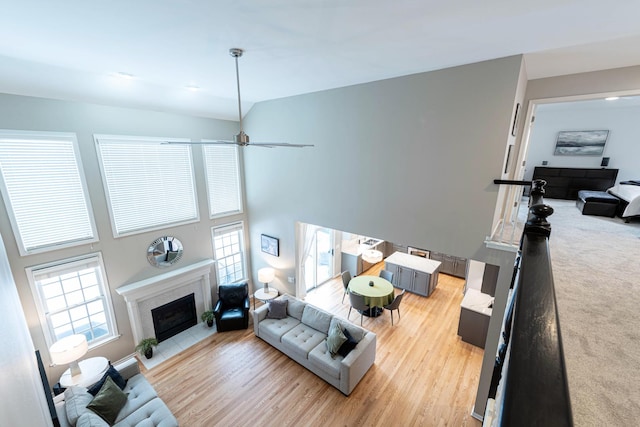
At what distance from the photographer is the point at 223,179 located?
21.3 feet

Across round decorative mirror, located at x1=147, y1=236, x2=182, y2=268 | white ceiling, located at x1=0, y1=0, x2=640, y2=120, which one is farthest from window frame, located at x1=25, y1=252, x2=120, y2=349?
white ceiling, located at x1=0, y1=0, x2=640, y2=120

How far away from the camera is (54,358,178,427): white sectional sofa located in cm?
332

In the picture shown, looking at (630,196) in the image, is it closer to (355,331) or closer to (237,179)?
(355,331)

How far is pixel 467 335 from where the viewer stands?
5.67 m

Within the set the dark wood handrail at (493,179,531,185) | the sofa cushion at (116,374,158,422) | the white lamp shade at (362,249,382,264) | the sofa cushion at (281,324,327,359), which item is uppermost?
the dark wood handrail at (493,179,531,185)

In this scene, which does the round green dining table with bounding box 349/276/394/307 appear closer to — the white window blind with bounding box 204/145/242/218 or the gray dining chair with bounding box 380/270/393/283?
the gray dining chair with bounding box 380/270/393/283

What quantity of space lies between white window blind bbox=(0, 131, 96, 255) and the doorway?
5080mm

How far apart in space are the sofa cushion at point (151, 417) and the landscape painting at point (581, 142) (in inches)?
352

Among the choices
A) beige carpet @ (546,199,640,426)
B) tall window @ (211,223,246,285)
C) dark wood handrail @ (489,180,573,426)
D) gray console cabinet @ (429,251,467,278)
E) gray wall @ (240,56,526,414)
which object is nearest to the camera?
dark wood handrail @ (489,180,573,426)

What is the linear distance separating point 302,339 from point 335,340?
2.72 feet

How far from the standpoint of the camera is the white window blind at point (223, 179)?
20.4 feet

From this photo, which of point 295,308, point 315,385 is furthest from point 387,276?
point 315,385

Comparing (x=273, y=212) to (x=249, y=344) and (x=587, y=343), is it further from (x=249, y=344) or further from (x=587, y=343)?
(x=587, y=343)

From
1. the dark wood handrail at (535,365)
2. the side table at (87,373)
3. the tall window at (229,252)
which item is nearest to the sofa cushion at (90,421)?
the side table at (87,373)
